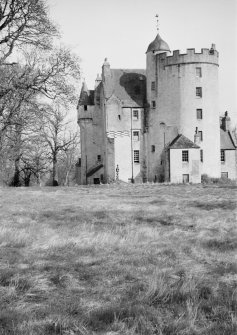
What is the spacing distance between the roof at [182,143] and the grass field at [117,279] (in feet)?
145

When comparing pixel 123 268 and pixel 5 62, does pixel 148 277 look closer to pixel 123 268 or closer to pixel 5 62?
pixel 123 268

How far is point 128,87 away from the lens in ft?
206

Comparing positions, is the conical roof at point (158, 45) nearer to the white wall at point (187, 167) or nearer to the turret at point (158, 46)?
the turret at point (158, 46)

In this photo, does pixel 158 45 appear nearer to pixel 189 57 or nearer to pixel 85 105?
pixel 189 57

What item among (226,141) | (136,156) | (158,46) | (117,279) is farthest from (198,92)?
(117,279)

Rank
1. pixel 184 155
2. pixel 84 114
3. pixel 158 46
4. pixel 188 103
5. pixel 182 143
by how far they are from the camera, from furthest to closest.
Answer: pixel 84 114, pixel 158 46, pixel 188 103, pixel 182 143, pixel 184 155

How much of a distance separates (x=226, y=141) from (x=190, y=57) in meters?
13.1

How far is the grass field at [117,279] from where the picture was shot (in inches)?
221

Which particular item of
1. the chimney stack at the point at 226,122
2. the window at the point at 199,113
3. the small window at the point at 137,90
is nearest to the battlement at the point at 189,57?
the small window at the point at 137,90

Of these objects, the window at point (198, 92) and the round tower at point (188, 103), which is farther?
the window at point (198, 92)

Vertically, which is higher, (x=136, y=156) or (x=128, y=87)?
(x=128, y=87)

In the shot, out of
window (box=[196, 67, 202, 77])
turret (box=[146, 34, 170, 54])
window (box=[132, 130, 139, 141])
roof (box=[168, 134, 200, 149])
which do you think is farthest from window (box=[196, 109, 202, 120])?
turret (box=[146, 34, 170, 54])

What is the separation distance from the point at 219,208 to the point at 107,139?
42.2m

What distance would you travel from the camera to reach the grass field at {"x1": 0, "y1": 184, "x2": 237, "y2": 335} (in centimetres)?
561
